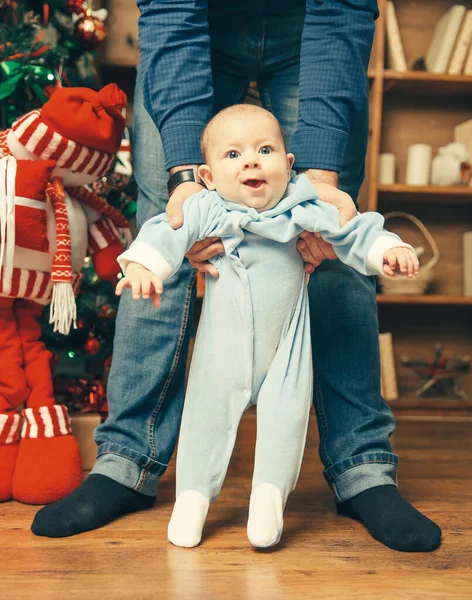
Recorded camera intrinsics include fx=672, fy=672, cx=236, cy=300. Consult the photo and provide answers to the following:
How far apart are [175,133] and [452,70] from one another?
1.91 meters

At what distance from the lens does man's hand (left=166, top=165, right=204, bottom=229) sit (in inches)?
37.9

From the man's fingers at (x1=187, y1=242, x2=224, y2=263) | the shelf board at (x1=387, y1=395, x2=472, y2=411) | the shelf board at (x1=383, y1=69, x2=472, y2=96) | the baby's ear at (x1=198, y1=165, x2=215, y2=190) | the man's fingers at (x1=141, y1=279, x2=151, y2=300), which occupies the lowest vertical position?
the shelf board at (x1=387, y1=395, x2=472, y2=411)

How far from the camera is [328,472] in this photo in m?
1.14

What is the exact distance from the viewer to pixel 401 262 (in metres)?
0.90

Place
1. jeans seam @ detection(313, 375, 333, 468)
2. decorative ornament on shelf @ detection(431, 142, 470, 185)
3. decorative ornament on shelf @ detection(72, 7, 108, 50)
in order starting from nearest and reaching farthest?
jeans seam @ detection(313, 375, 333, 468) → decorative ornament on shelf @ detection(72, 7, 108, 50) → decorative ornament on shelf @ detection(431, 142, 470, 185)

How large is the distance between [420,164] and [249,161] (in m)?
1.88

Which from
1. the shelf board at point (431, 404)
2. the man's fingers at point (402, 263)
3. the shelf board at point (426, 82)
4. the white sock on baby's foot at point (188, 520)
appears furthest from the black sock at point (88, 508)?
the shelf board at point (426, 82)

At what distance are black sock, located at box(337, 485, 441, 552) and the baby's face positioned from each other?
1.58 feet

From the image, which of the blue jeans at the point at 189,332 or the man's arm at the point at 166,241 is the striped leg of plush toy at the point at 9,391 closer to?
the blue jeans at the point at 189,332

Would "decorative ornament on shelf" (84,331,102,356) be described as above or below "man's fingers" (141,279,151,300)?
below

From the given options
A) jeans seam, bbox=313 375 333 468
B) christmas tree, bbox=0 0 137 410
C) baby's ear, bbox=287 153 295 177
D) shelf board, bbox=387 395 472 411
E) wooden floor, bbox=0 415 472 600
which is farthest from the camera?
shelf board, bbox=387 395 472 411

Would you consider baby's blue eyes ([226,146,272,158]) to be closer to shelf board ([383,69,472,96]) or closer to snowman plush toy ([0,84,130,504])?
snowman plush toy ([0,84,130,504])

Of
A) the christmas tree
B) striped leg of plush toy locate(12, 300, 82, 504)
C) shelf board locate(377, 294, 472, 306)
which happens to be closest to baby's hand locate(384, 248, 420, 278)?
striped leg of plush toy locate(12, 300, 82, 504)

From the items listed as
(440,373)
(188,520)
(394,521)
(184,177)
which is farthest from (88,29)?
(440,373)
